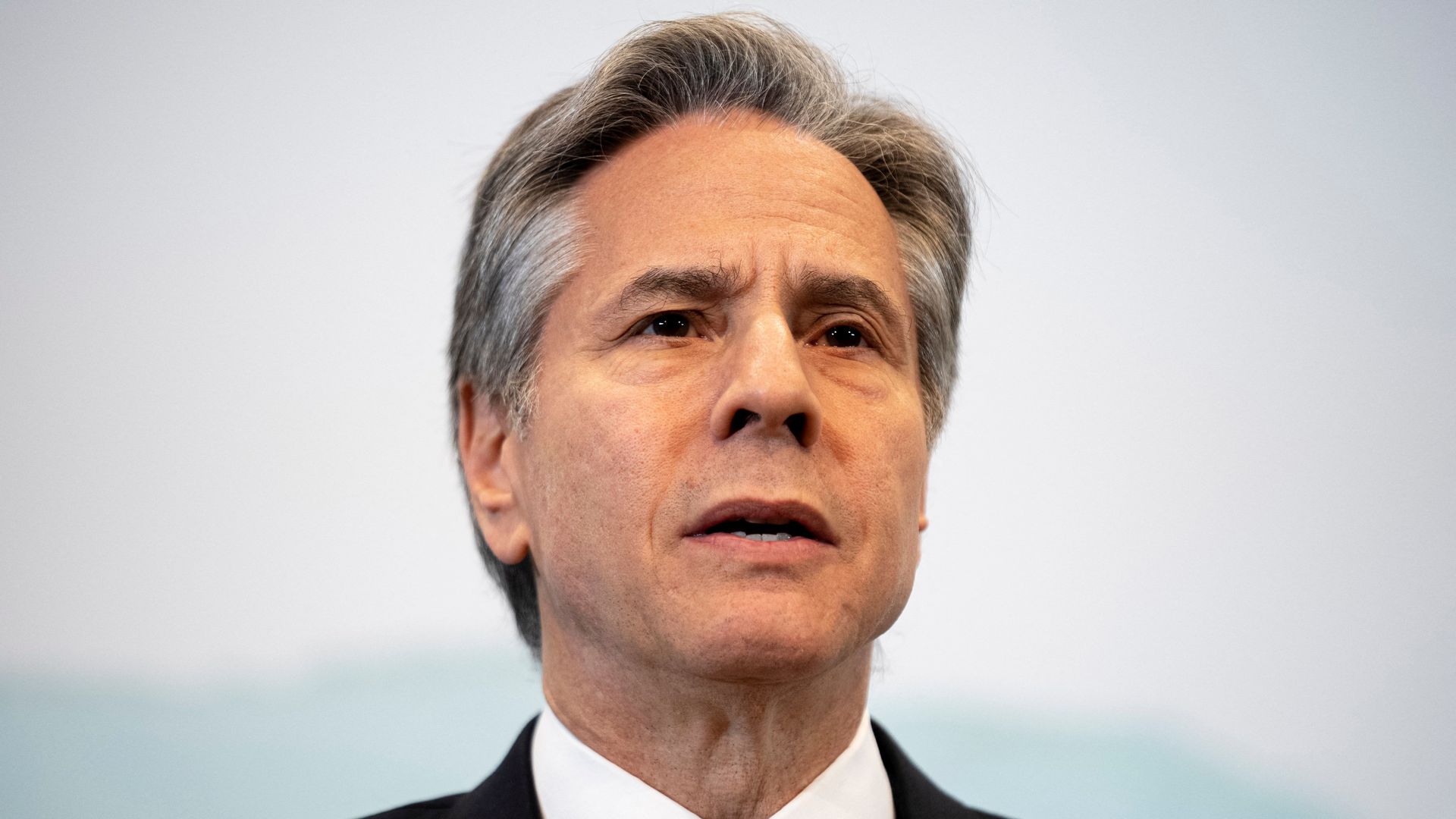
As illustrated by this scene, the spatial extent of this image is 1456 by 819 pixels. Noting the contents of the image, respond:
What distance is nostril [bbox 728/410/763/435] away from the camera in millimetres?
1833

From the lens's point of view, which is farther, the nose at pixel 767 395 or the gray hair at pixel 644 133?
the gray hair at pixel 644 133

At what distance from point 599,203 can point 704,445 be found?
505mm

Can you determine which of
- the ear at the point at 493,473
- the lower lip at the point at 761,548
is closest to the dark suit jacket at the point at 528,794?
the ear at the point at 493,473

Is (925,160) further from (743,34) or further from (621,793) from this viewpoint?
(621,793)

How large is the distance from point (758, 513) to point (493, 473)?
2.06 feet

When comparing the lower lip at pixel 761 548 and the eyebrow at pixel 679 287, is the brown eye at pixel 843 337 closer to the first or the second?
the eyebrow at pixel 679 287

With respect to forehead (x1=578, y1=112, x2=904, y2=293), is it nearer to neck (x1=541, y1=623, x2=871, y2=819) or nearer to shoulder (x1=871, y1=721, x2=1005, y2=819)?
neck (x1=541, y1=623, x2=871, y2=819)

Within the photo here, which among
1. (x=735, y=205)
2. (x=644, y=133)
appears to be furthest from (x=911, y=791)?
(x=644, y=133)

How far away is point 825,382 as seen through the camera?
77.4 inches

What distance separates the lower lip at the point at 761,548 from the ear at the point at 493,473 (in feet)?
1.47

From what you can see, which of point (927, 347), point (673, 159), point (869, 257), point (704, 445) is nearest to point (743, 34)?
point (673, 159)

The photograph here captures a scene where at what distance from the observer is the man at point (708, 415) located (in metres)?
1.81

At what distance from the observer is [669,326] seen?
200 cm

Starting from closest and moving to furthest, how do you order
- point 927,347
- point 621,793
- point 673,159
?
1. point 621,793
2. point 673,159
3. point 927,347
